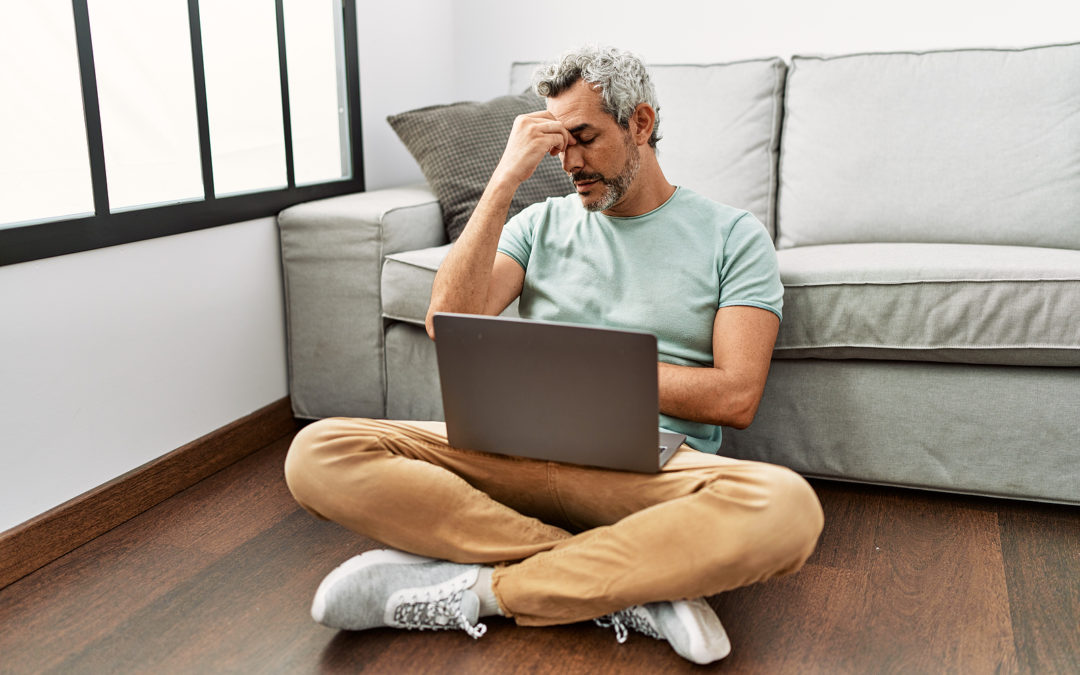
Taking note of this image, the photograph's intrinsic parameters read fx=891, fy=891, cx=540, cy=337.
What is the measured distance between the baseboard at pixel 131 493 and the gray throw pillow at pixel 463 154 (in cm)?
70

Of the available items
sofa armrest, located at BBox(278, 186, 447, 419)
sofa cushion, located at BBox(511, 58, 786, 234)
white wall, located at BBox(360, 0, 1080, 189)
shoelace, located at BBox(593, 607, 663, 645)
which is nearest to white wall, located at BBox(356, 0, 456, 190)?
white wall, located at BBox(360, 0, 1080, 189)

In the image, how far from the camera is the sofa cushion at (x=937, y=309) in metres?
1.72

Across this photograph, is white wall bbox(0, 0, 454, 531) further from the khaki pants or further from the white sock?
the white sock

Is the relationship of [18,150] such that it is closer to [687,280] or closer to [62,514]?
[62,514]

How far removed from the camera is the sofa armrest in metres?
2.19

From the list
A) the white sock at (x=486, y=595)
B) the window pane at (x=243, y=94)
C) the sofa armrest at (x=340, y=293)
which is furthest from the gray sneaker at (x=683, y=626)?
the window pane at (x=243, y=94)

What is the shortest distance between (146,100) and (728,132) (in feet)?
4.75

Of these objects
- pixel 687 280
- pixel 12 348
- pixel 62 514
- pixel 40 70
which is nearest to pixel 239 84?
pixel 40 70

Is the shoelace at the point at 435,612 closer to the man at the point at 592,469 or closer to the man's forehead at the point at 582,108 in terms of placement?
the man at the point at 592,469

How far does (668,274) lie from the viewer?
156 centimetres

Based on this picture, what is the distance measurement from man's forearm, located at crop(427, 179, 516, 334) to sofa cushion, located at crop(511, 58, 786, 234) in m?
0.94

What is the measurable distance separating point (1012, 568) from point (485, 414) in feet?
3.30

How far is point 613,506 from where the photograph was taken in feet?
4.58

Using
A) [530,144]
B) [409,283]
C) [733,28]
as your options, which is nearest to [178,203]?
[409,283]
